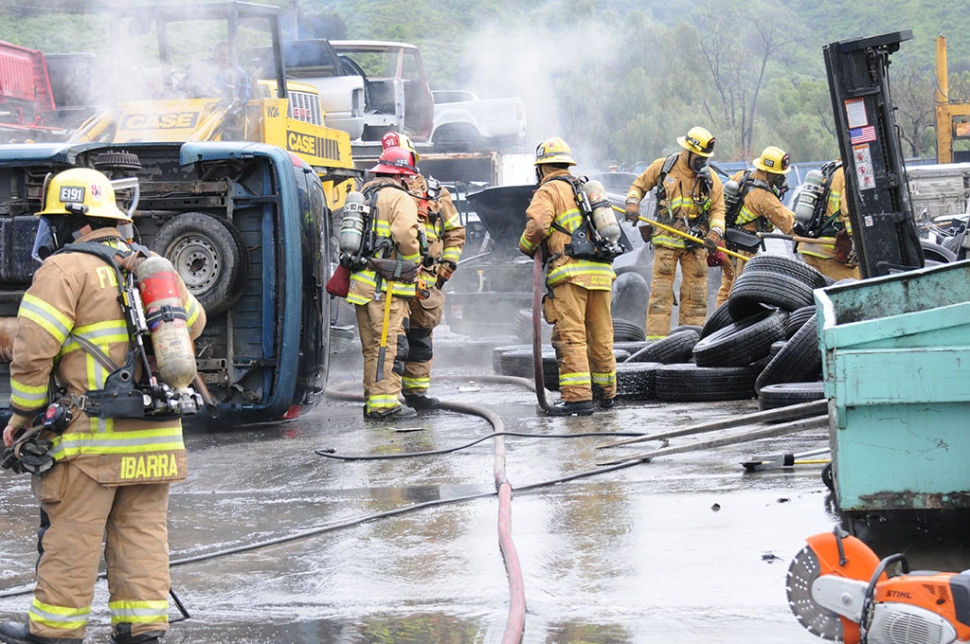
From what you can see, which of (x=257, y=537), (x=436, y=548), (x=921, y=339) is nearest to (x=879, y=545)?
(x=921, y=339)

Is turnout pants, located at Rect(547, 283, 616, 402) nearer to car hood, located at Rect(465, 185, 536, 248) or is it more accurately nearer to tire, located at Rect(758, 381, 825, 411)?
tire, located at Rect(758, 381, 825, 411)

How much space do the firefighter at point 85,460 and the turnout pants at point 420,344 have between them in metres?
5.03

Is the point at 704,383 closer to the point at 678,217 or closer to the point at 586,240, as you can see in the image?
the point at 586,240

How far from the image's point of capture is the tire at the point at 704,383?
337 inches

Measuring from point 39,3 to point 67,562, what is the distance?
1941 centimetres

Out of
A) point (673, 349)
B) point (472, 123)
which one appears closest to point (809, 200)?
point (673, 349)

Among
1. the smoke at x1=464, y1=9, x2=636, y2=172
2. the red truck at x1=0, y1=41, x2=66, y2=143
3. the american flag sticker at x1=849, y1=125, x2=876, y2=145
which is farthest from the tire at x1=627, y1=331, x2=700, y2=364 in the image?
the smoke at x1=464, y1=9, x2=636, y2=172

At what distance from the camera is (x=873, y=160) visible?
7.93 m

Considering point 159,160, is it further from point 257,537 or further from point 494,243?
point 494,243

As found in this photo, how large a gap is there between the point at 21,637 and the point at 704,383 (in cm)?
575

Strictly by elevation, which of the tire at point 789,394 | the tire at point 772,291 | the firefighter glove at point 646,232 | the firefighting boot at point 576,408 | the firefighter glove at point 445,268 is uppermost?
the firefighter glove at point 646,232

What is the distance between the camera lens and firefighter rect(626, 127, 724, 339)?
1099cm

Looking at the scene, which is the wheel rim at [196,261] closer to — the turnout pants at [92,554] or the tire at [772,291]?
the tire at [772,291]

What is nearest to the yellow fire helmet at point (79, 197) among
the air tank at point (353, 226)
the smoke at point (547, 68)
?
the air tank at point (353, 226)
